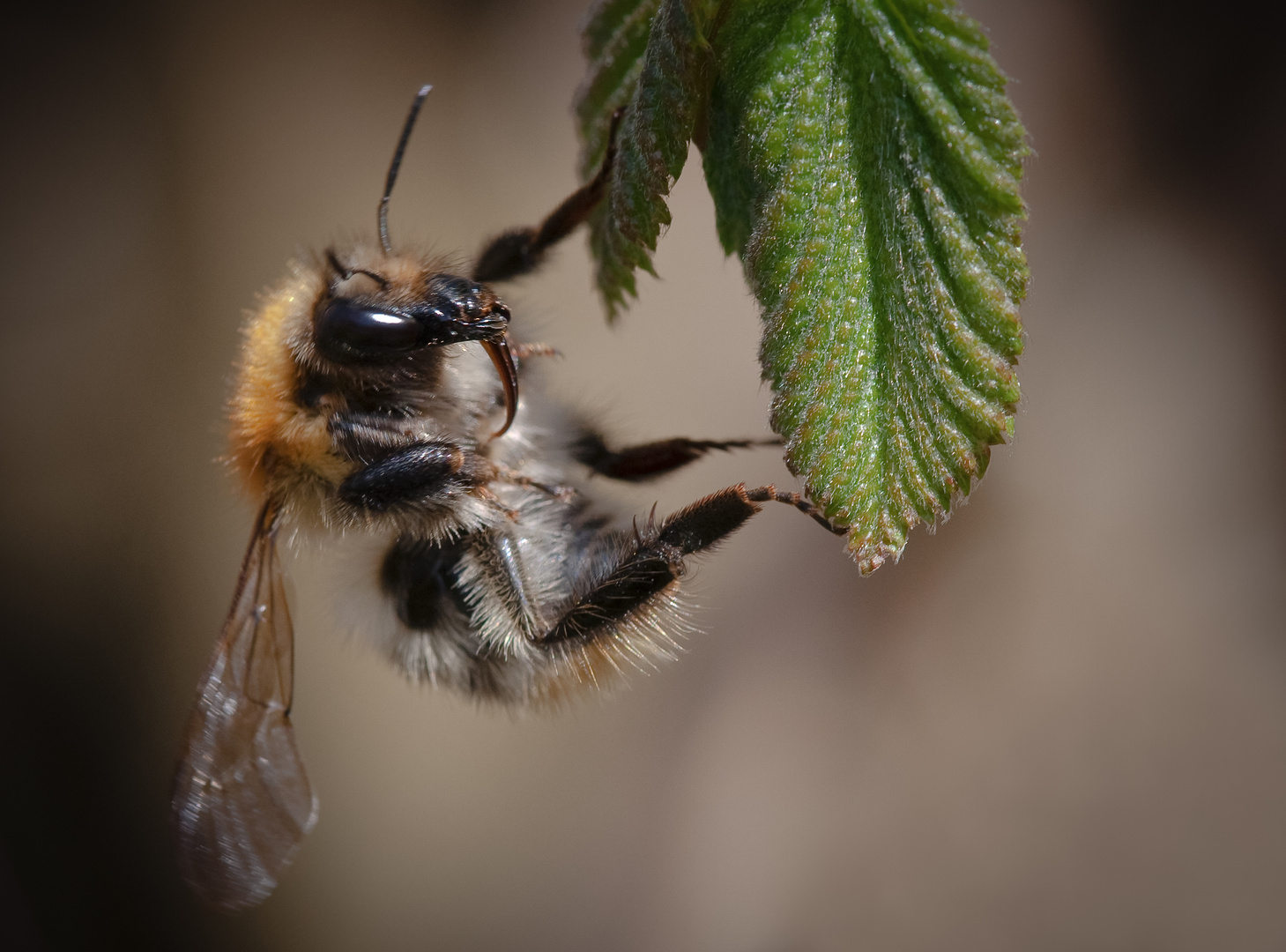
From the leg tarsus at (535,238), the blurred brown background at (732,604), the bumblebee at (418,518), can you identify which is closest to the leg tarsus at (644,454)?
the bumblebee at (418,518)

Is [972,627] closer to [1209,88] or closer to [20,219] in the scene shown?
[1209,88]

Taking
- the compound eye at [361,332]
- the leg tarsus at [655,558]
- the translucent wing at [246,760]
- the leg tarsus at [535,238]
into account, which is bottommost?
the translucent wing at [246,760]

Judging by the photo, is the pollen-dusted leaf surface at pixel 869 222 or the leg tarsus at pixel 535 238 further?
the leg tarsus at pixel 535 238

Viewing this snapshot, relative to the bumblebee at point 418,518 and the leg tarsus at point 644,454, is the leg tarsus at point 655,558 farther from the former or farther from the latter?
the leg tarsus at point 644,454

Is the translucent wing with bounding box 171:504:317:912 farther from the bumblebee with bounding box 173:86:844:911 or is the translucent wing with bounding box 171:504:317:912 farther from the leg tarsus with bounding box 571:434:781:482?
the leg tarsus with bounding box 571:434:781:482

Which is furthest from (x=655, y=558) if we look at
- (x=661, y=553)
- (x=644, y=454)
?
(x=644, y=454)

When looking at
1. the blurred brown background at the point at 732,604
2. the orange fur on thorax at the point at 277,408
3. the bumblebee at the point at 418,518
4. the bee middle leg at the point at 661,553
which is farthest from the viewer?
the blurred brown background at the point at 732,604
